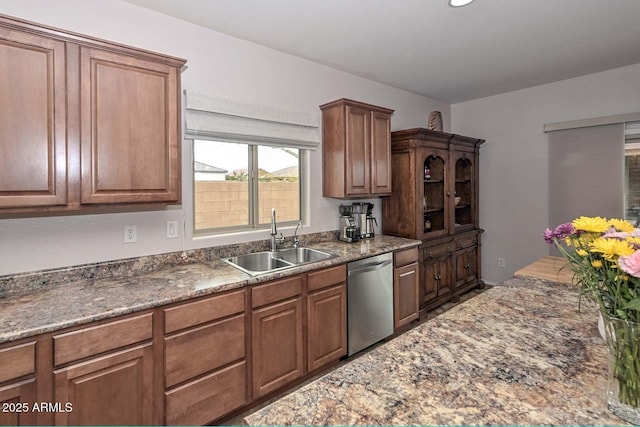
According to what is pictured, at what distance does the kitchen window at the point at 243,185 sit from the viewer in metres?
2.56

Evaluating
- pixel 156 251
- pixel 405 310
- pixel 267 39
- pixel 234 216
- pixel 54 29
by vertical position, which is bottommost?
pixel 405 310

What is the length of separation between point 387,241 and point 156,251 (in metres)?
2.08

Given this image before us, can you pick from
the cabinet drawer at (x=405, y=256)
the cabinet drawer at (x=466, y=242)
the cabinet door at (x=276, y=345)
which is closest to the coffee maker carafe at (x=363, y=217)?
the cabinet drawer at (x=405, y=256)

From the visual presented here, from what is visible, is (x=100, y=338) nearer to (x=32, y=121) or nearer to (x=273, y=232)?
(x=32, y=121)

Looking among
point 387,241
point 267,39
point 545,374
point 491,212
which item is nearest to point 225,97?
point 267,39

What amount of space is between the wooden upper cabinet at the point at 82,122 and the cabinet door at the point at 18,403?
0.79m

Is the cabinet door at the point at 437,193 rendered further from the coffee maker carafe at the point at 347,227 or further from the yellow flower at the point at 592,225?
the yellow flower at the point at 592,225

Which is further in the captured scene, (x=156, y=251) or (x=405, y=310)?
(x=405, y=310)

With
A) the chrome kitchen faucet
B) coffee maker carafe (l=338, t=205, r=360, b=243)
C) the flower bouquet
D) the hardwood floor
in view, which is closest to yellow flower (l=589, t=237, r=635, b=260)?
the flower bouquet

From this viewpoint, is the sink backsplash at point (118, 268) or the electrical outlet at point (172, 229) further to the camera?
the electrical outlet at point (172, 229)

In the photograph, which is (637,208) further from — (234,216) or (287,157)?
(234,216)

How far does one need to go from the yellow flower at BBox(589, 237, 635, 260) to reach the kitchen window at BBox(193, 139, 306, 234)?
2.37m

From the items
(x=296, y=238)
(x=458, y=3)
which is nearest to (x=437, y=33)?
(x=458, y=3)

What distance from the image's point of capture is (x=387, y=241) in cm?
325
